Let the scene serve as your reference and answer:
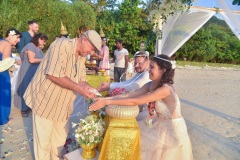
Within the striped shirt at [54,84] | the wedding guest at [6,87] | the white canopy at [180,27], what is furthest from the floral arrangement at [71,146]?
the white canopy at [180,27]

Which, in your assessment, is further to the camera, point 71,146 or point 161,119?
point 71,146

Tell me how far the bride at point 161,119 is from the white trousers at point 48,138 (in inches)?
29.1

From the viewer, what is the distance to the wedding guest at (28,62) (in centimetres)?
467

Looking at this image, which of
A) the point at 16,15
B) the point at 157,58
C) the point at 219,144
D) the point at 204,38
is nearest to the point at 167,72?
the point at 157,58

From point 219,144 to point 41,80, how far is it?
3117 mm

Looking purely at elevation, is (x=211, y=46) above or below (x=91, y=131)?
above

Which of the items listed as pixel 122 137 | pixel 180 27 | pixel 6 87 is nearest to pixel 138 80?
pixel 122 137

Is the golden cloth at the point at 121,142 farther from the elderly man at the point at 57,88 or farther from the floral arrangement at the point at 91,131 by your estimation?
the elderly man at the point at 57,88

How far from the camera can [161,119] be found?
8.72 feet

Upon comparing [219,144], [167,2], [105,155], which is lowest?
[219,144]

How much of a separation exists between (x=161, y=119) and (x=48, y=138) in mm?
1361

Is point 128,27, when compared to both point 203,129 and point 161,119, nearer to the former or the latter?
point 203,129

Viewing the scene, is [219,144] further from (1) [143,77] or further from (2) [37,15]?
(2) [37,15]

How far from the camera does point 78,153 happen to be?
2.71 m
